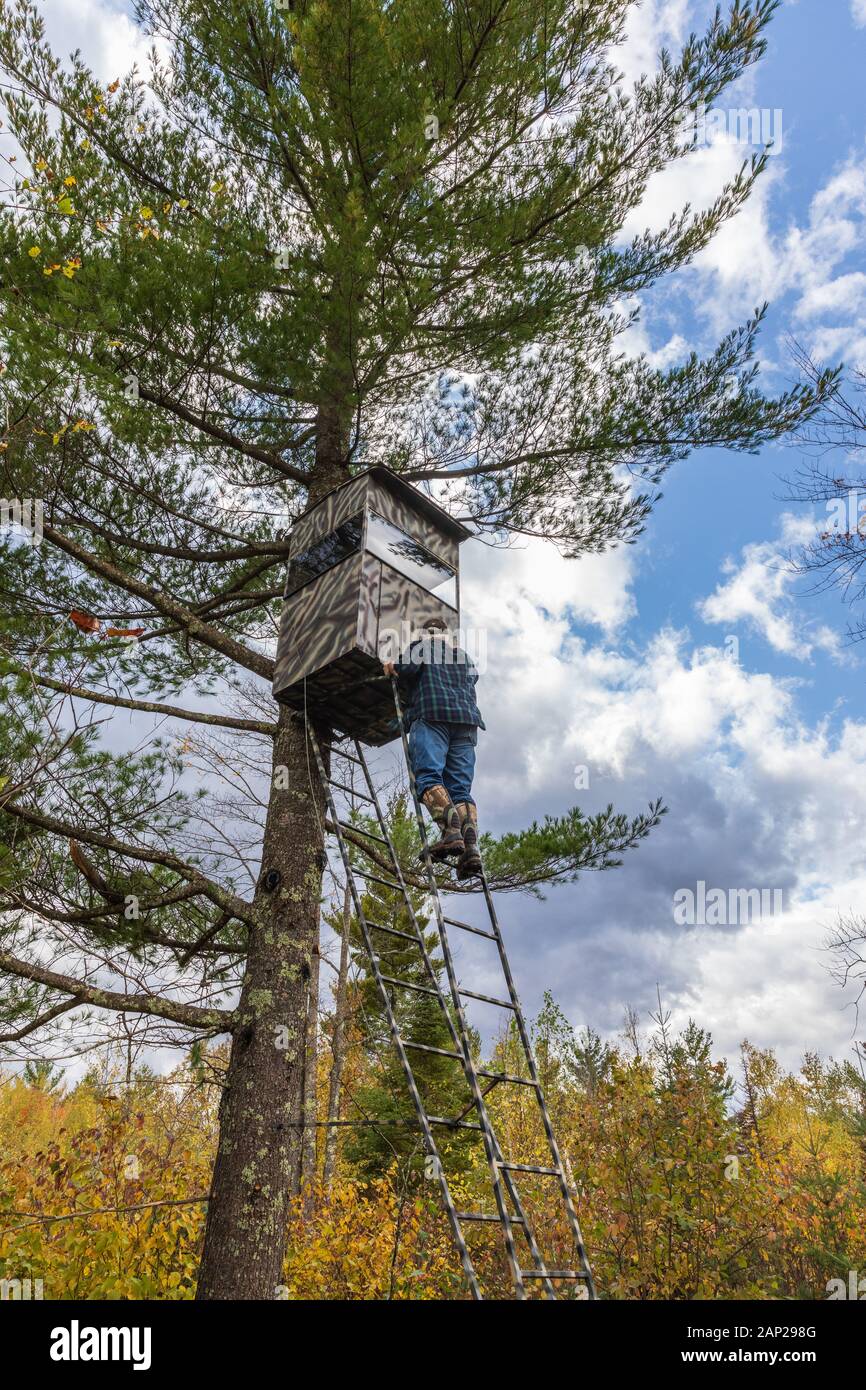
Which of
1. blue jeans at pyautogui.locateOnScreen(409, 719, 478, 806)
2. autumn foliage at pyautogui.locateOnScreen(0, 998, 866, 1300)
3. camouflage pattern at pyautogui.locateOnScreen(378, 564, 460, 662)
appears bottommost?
autumn foliage at pyautogui.locateOnScreen(0, 998, 866, 1300)

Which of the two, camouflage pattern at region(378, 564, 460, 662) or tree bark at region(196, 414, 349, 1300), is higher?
camouflage pattern at region(378, 564, 460, 662)

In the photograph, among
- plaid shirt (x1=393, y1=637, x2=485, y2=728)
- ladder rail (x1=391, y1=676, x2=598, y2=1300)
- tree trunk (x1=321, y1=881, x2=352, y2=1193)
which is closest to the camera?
ladder rail (x1=391, y1=676, x2=598, y2=1300)

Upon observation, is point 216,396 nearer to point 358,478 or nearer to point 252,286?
point 252,286

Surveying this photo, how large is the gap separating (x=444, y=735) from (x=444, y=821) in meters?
0.58

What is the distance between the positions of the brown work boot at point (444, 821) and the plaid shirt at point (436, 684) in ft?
1.61

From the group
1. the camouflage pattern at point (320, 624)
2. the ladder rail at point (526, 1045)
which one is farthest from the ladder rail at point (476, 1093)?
the camouflage pattern at point (320, 624)

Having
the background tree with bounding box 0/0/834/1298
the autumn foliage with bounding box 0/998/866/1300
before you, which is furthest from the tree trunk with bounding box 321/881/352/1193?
the background tree with bounding box 0/0/834/1298

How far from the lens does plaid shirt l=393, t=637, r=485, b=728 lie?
5.26m

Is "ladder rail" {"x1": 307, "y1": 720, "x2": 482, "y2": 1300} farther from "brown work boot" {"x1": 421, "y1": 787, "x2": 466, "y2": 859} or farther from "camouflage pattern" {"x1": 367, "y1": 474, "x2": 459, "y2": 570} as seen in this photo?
"camouflage pattern" {"x1": 367, "y1": 474, "x2": 459, "y2": 570}

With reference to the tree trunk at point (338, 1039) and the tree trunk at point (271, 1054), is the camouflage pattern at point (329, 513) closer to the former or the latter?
the tree trunk at point (271, 1054)

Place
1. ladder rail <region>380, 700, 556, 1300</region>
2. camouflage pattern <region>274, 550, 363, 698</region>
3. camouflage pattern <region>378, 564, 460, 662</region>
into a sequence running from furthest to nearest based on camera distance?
1. camouflage pattern <region>378, 564, 460, 662</region>
2. camouflage pattern <region>274, 550, 363, 698</region>
3. ladder rail <region>380, 700, 556, 1300</region>

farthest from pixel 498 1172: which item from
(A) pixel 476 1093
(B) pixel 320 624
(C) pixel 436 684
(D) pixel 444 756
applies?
(B) pixel 320 624

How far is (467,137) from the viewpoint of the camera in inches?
271
